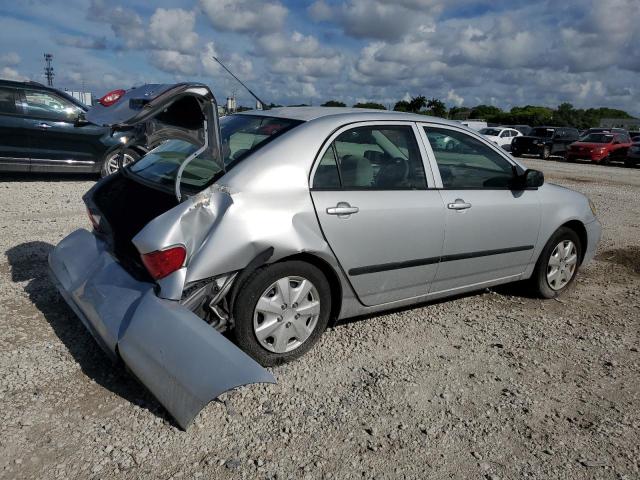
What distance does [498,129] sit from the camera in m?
27.7

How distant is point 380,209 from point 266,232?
0.87 m

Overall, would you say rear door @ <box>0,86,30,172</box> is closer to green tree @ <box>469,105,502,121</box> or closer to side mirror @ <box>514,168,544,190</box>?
side mirror @ <box>514,168,544,190</box>

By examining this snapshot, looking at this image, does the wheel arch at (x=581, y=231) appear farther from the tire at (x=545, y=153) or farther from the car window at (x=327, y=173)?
the tire at (x=545, y=153)

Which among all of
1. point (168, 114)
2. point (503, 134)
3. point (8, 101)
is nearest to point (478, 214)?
point (168, 114)

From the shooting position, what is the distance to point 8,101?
368 inches

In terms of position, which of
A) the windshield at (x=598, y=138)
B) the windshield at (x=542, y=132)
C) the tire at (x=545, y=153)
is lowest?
the tire at (x=545, y=153)

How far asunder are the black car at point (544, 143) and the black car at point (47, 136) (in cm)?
2152

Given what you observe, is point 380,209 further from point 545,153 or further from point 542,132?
point 542,132

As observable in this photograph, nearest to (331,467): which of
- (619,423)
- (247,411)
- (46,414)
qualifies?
(247,411)

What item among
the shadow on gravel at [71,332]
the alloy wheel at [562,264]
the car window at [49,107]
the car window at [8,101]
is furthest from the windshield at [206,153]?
the car window at [8,101]

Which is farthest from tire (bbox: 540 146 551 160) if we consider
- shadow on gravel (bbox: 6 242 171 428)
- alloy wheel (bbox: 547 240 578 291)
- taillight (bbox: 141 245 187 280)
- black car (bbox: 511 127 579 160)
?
taillight (bbox: 141 245 187 280)

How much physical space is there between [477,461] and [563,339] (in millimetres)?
1855

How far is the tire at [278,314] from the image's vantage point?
320 centimetres

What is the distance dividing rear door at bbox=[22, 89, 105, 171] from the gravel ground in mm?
5604
